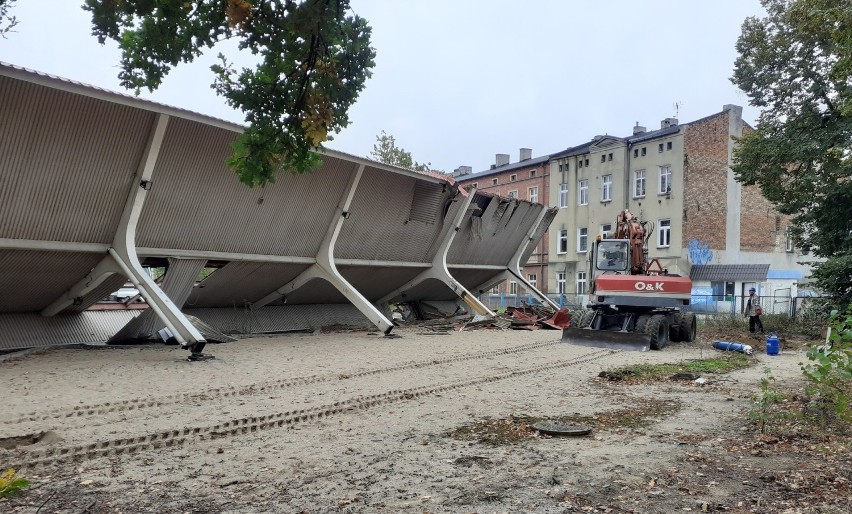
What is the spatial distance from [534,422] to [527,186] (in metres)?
41.8

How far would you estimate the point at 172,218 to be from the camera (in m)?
15.1

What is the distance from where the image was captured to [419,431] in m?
7.51

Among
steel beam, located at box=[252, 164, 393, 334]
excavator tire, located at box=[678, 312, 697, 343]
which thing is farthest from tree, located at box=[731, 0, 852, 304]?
steel beam, located at box=[252, 164, 393, 334]

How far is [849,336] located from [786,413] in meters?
2.23

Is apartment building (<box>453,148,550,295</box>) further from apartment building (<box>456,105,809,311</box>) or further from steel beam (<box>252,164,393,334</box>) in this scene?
steel beam (<box>252,164,393,334</box>)

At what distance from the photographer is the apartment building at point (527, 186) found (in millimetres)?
47188

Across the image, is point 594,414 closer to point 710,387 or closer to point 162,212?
point 710,387

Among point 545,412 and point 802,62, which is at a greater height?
point 802,62

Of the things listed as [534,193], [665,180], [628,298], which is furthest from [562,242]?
[628,298]

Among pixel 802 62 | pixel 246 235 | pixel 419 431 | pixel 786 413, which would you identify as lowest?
pixel 419 431

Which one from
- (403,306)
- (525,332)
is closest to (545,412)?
(525,332)

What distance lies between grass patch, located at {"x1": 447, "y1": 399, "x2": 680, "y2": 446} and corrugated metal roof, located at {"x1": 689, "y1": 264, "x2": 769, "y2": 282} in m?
30.7

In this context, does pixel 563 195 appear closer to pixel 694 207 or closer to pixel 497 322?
pixel 694 207

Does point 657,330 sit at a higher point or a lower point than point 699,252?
lower
